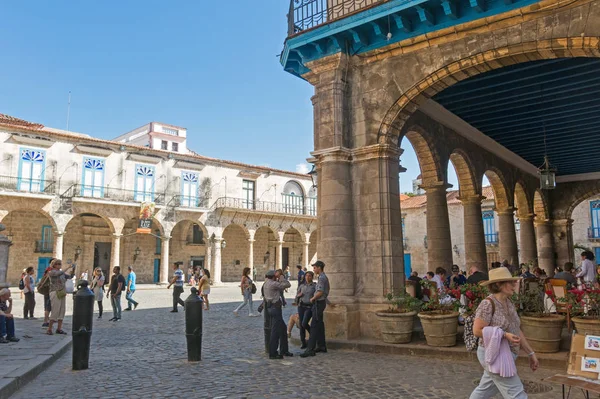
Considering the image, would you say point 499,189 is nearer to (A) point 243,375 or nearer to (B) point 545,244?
(B) point 545,244

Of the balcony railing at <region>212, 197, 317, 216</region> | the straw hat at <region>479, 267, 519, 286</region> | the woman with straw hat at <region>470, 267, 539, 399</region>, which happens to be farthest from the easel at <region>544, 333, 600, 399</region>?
the balcony railing at <region>212, 197, 317, 216</region>

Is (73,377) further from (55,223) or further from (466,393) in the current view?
(55,223)

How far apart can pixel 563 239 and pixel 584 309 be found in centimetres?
1415

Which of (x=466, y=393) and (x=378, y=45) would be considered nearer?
(x=466, y=393)

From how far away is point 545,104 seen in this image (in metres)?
10.8

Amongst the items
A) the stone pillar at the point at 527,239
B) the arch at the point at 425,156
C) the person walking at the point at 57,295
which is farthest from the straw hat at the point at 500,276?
the stone pillar at the point at 527,239

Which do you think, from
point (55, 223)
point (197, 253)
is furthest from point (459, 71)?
point (197, 253)

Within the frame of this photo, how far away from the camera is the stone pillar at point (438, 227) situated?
11.5 meters

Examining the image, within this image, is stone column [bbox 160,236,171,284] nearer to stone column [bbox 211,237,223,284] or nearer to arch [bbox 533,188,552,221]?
stone column [bbox 211,237,223,284]

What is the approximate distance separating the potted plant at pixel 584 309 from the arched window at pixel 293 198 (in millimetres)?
29176

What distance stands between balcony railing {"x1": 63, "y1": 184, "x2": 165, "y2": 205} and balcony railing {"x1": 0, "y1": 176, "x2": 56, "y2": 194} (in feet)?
2.87

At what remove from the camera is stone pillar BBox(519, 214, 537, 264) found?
1723cm

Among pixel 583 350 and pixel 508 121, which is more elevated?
pixel 508 121

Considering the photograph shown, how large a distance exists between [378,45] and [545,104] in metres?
5.11
